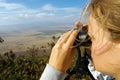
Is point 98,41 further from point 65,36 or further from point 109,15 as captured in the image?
point 65,36

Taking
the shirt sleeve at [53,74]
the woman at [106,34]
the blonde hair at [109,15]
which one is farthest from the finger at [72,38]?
the blonde hair at [109,15]

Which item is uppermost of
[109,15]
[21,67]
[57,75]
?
[109,15]

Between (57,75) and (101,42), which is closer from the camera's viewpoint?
(101,42)

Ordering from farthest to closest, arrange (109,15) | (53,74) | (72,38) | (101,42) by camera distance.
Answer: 1. (53,74)
2. (72,38)
3. (101,42)
4. (109,15)

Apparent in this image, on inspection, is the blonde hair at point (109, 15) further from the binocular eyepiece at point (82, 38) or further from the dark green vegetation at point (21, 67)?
the dark green vegetation at point (21, 67)

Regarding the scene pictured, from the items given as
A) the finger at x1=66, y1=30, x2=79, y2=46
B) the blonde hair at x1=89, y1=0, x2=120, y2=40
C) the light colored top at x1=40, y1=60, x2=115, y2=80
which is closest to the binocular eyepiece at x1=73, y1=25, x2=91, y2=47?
the finger at x1=66, y1=30, x2=79, y2=46

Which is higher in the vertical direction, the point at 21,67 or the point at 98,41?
the point at 98,41

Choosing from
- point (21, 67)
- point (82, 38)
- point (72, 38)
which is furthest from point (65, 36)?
point (21, 67)

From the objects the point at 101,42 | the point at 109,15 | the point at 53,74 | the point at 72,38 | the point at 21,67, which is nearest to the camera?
the point at 109,15
